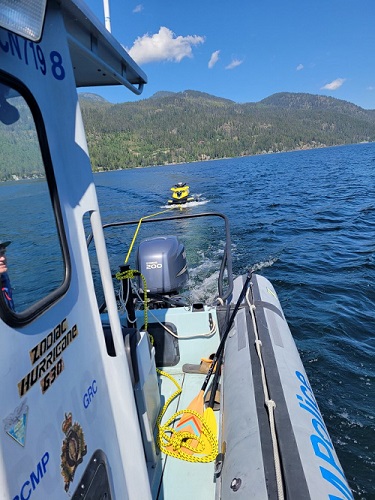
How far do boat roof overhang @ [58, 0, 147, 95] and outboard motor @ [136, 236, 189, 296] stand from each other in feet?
8.12

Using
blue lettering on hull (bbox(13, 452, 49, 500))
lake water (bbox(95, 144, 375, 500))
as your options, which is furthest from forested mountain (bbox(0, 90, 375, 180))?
blue lettering on hull (bbox(13, 452, 49, 500))

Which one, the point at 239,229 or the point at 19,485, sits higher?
the point at 19,485

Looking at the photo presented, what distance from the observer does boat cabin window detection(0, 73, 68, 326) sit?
1050 mm

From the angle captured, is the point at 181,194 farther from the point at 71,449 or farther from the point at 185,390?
the point at 71,449

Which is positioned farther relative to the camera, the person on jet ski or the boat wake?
the boat wake

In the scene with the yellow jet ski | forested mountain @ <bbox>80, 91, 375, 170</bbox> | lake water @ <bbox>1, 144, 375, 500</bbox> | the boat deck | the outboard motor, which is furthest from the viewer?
forested mountain @ <bbox>80, 91, 375, 170</bbox>

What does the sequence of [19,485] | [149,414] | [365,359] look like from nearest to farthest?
1. [19,485]
2. [149,414]
3. [365,359]

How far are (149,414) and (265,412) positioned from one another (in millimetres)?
722

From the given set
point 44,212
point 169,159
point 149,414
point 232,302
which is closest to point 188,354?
point 232,302

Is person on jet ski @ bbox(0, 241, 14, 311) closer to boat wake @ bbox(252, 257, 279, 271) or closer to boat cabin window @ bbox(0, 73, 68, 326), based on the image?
boat cabin window @ bbox(0, 73, 68, 326)

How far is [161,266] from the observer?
4.36m

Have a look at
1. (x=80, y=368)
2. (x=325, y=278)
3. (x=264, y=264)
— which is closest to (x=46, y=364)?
(x=80, y=368)

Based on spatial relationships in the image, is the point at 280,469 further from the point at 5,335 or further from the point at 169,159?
the point at 169,159

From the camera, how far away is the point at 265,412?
2.17 m
